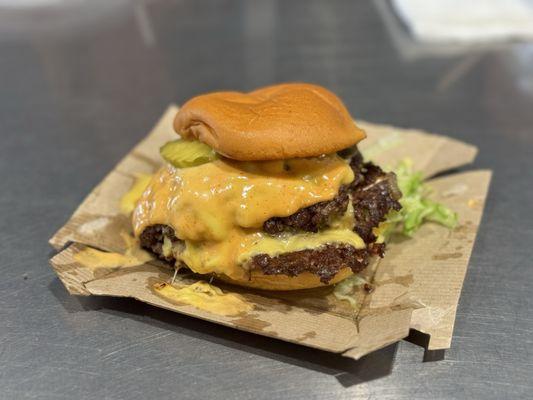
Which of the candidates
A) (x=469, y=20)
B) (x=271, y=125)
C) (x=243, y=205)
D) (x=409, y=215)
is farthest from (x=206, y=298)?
(x=469, y=20)

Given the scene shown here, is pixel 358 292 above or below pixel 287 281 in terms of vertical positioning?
below

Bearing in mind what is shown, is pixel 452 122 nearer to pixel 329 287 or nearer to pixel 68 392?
pixel 329 287

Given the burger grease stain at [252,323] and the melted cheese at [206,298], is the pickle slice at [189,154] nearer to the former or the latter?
the melted cheese at [206,298]

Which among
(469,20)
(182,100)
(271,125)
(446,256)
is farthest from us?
(469,20)

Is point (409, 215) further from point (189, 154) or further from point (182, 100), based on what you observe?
point (182, 100)

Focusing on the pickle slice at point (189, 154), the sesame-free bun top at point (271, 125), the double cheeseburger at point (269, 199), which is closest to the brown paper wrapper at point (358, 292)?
the double cheeseburger at point (269, 199)

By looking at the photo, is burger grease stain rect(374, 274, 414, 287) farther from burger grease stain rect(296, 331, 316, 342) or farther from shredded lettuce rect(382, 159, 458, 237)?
burger grease stain rect(296, 331, 316, 342)
